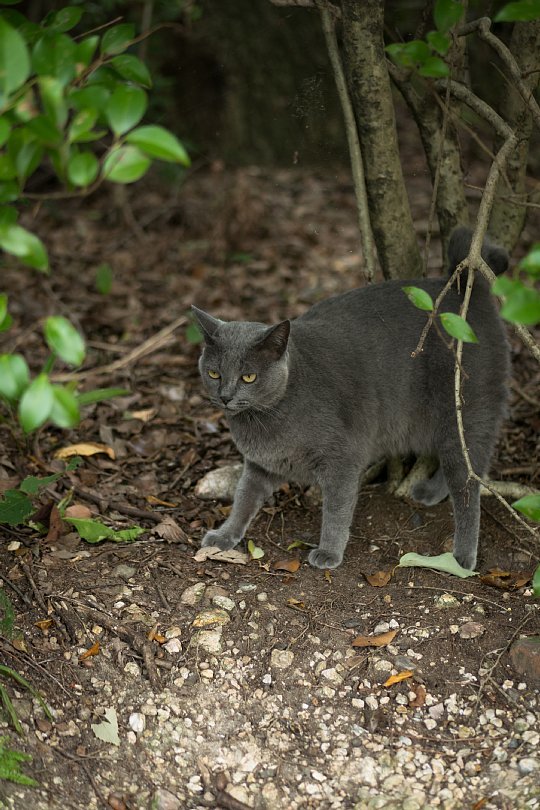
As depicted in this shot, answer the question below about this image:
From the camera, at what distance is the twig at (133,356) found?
3987 mm

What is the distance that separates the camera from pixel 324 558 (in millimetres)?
2852

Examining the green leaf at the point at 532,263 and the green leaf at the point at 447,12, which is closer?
the green leaf at the point at 532,263

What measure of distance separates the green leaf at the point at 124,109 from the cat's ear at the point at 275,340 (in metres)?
1.27

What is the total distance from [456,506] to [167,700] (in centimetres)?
120

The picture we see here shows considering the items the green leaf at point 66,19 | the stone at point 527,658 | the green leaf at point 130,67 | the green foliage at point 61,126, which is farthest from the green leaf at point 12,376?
the stone at point 527,658

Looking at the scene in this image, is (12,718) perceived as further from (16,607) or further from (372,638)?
(372,638)

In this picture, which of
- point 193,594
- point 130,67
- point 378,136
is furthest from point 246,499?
point 130,67

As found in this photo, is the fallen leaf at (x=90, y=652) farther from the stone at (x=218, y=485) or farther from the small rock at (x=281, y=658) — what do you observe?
the stone at (x=218, y=485)

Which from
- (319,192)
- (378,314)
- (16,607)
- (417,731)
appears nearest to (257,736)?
(417,731)

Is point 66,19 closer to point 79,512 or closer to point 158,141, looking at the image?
point 158,141

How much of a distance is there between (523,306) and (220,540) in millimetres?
1707

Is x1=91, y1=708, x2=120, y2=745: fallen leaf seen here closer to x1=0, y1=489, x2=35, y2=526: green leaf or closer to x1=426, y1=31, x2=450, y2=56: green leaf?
x1=0, y1=489, x2=35, y2=526: green leaf

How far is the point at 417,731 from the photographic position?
90.0 inches

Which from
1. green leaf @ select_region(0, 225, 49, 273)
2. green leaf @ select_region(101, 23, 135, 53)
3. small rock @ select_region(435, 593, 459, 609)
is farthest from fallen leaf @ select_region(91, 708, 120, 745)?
green leaf @ select_region(101, 23, 135, 53)
